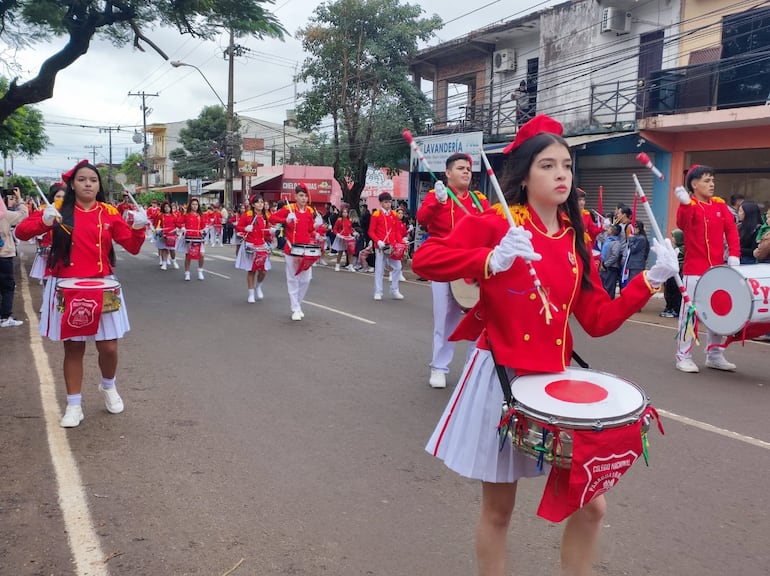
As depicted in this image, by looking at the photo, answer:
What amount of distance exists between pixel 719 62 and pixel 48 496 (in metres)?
16.2

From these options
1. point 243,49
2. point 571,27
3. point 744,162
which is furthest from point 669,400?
point 243,49

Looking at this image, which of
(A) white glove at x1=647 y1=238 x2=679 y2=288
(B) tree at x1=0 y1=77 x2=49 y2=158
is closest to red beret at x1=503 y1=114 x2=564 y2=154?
(A) white glove at x1=647 y1=238 x2=679 y2=288

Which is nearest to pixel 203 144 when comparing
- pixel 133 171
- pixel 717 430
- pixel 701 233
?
pixel 133 171

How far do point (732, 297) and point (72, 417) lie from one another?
577 cm

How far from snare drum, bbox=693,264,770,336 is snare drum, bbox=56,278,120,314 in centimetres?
537

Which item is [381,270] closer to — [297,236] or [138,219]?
[297,236]

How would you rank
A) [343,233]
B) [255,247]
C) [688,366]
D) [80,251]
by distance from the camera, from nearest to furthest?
[80,251], [688,366], [255,247], [343,233]

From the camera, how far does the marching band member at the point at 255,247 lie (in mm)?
12469

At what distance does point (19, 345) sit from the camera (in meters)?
8.31

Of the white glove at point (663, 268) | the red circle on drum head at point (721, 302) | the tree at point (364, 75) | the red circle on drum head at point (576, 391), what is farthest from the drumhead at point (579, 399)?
the tree at point (364, 75)

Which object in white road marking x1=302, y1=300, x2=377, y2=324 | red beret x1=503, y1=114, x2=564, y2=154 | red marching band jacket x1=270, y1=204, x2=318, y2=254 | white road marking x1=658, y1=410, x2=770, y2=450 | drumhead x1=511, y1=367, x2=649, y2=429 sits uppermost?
red beret x1=503, y1=114, x2=564, y2=154

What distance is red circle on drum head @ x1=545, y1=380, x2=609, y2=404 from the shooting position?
2463 mm

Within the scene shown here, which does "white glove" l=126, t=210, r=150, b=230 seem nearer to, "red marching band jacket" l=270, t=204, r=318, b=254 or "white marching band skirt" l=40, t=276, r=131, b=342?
"white marching band skirt" l=40, t=276, r=131, b=342

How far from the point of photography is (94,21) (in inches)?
596
